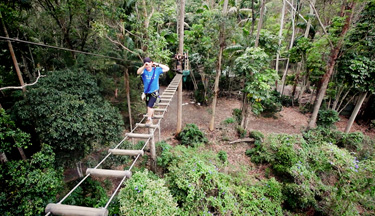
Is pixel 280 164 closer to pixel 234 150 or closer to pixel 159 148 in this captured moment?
pixel 234 150

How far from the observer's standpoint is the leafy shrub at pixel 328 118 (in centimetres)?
812

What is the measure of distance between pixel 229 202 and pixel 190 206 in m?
0.95

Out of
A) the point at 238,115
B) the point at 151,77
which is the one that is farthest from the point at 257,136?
the point at 151,77

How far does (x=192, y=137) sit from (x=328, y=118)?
704 cm

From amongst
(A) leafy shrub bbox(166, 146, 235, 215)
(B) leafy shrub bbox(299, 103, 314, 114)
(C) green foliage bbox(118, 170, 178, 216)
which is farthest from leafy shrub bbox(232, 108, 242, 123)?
(C) green foliage bbox(118, 170, 178, 216)

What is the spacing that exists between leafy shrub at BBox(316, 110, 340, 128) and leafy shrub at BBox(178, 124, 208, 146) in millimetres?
6247

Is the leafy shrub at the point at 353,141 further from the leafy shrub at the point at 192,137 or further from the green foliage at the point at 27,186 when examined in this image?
the green foliage at the point at 27,186

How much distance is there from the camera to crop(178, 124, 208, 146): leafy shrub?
7418 millimetres

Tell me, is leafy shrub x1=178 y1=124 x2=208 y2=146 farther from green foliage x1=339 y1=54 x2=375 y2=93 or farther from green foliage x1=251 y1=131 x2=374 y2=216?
green foliage x1=339 y1=54 x2=375 y2=93

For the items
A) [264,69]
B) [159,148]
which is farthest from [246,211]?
[264,69]

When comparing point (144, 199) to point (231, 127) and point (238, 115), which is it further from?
point (238, 115)

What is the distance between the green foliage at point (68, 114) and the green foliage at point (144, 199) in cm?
286

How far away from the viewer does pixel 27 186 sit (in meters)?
3.89

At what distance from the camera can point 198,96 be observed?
480 inches
